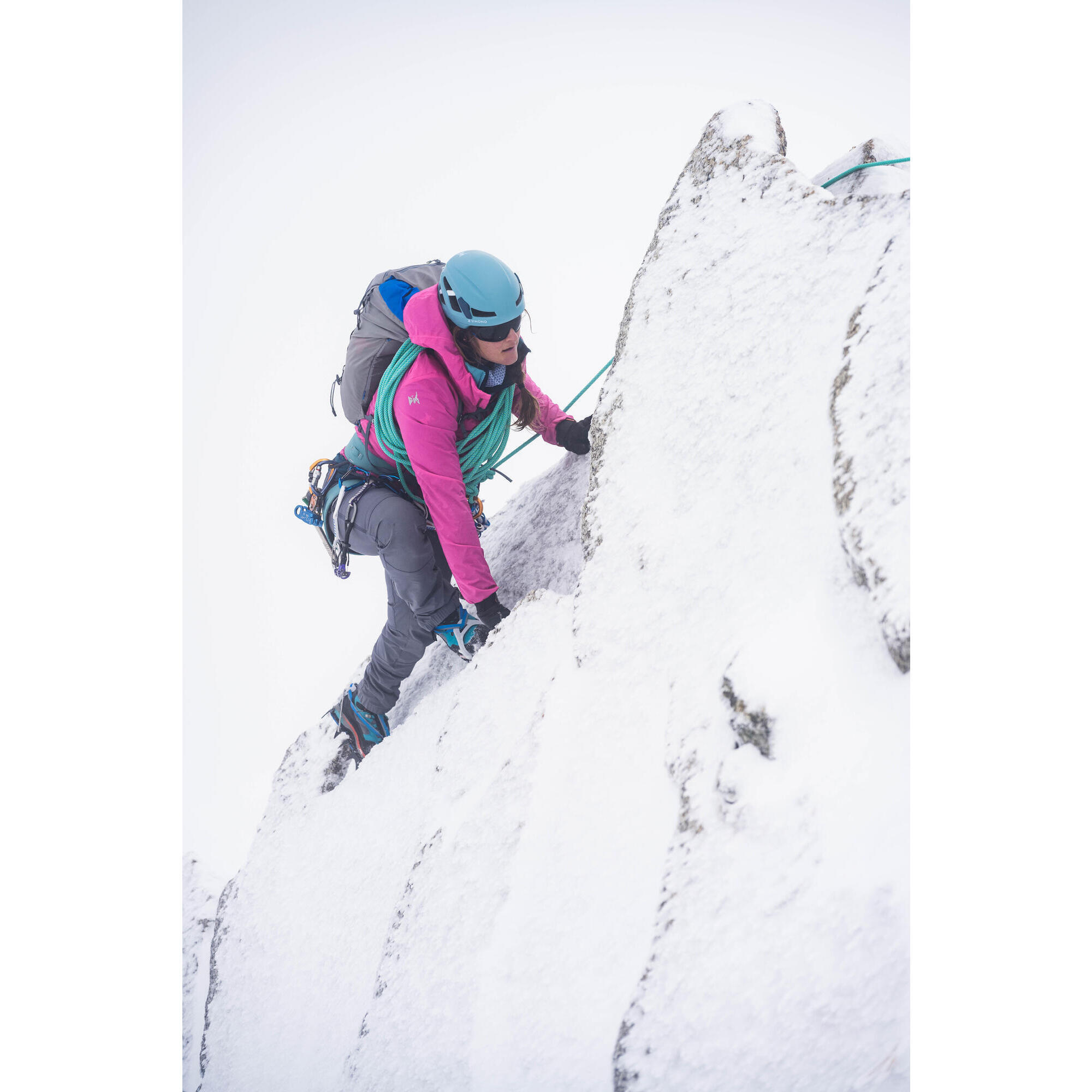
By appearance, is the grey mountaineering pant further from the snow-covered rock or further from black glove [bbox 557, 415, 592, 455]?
the snow-covered rock

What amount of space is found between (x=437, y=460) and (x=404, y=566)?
0.46 m

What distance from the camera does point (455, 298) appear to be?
6.91 feet

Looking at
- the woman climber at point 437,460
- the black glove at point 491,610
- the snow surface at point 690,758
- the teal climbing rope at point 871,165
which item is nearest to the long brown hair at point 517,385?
the woman climber at point 437,460

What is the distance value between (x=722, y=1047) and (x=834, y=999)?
0.86 feet

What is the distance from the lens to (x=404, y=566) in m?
2.49

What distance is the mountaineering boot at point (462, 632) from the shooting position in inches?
99.0

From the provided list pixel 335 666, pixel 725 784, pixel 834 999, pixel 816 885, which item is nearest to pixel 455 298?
pixel 725 784

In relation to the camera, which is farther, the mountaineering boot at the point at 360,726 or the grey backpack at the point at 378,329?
the mountaineering boot at the point at 360,726

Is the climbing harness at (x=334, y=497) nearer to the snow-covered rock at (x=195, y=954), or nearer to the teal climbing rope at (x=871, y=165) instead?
the snow-covered rock at (x=195, y=954)

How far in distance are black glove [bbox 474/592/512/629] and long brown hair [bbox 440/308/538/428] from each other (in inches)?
28.0

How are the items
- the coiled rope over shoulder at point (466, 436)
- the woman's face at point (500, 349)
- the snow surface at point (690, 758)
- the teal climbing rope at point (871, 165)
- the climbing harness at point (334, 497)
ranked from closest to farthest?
the snow surface at point (690, 758)
the teal climbing rope at point (871, 165)
the woman's face at point (500, 349)
the coiled rope over shoulder at point (466, 436)
the climbing harness at point (334, 497)

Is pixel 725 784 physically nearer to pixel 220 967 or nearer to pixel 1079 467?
pixel 1079 467

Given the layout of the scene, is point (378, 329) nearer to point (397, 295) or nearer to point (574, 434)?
point (397, 295)

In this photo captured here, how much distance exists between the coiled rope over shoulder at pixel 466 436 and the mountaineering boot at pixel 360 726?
3.55 feet
